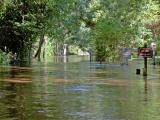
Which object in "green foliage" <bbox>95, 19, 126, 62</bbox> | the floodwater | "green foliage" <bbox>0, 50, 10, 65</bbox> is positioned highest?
"green foliage" <bbox>95, 19, 126, 62</bbox>

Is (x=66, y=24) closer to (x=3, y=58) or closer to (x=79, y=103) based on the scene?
(x=3, y=58)

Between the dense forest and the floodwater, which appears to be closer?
the floodwater

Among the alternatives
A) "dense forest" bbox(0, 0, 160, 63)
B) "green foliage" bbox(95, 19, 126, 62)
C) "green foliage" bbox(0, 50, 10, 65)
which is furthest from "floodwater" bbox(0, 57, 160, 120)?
"green foliage" bbox(95, 19, 126, 62)

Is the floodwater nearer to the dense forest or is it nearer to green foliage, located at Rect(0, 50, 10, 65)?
the dense forest

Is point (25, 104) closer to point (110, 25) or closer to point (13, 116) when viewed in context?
point (13, 116)

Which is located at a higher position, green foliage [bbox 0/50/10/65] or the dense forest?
the dense forest

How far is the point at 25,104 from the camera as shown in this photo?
12273 mm

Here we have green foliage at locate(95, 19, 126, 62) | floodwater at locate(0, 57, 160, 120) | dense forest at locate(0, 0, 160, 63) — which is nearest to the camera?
floodwater at locate(0, 57, 160, 120)

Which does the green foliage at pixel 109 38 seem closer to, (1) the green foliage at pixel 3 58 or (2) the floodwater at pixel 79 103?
(1) the green foliage at pixel 3 58

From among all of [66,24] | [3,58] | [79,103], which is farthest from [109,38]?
[79,103]

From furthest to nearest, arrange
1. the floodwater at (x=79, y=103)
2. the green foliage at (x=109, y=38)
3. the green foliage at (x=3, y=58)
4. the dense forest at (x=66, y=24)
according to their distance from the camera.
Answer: the green foliage at (x=109, y=38), the dense forest at (x=66, y=24), the green foliage at (x=3, y=58), the floodwater at (x=79, y=103)

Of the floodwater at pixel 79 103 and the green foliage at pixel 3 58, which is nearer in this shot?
the floodwater at pixel 79 103

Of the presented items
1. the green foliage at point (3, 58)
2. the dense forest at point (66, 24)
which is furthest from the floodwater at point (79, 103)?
the green foliage at point (3, 58)

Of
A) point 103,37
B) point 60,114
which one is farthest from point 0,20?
point 60,114
